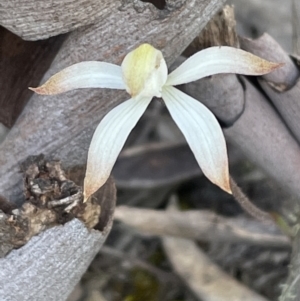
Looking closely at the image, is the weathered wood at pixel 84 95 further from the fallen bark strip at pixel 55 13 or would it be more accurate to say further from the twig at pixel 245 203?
the twig at pixel 245 203

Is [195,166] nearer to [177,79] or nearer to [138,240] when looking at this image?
[138,240]

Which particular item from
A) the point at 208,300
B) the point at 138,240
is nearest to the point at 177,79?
the point at 208,300

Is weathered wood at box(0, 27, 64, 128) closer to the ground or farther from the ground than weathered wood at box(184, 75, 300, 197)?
farther from the ground

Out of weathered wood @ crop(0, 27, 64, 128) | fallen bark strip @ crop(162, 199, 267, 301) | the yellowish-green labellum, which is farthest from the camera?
fallen bark strip @ crop(162, 199, 267, 301)

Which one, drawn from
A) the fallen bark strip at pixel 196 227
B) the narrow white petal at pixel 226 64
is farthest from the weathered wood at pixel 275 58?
the fallen bark strip at pixel 196 227

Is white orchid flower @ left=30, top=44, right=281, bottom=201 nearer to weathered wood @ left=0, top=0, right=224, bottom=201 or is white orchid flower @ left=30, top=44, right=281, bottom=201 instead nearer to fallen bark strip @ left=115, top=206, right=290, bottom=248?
weathered wood @ left=0, top=0, right=224, bottom=201

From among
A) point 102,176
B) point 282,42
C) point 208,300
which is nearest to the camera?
point 102,176

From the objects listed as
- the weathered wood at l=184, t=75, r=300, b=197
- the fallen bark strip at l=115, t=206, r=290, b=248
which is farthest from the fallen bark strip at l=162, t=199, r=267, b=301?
the weathered wood at l=184, t=75, r=300, b=197
